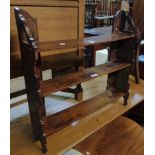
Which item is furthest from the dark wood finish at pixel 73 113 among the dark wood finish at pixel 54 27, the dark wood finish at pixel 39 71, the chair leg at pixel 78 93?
the dark wood finish at pixel 54 27

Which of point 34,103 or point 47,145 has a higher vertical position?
point 34,103

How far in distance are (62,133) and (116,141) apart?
18.8 inches

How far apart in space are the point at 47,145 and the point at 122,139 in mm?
661

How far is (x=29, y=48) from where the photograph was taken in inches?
42.7

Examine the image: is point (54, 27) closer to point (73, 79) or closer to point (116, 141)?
point (73, 79)

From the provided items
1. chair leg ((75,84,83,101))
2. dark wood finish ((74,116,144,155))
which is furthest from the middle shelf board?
dark wood finish ((74,116,144,155))

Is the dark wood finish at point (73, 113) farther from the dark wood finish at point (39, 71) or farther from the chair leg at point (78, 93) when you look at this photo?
the chair leg at point (78, 93)

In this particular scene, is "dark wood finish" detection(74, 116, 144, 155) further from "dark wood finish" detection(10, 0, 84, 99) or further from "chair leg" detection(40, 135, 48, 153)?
"dark wood finish" detection(10, 0, 84, 99)

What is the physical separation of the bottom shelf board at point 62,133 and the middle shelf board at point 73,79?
37cm

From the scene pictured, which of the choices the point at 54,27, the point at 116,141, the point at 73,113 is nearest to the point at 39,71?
the point at 73,113

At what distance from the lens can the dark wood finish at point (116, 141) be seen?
156 cm
